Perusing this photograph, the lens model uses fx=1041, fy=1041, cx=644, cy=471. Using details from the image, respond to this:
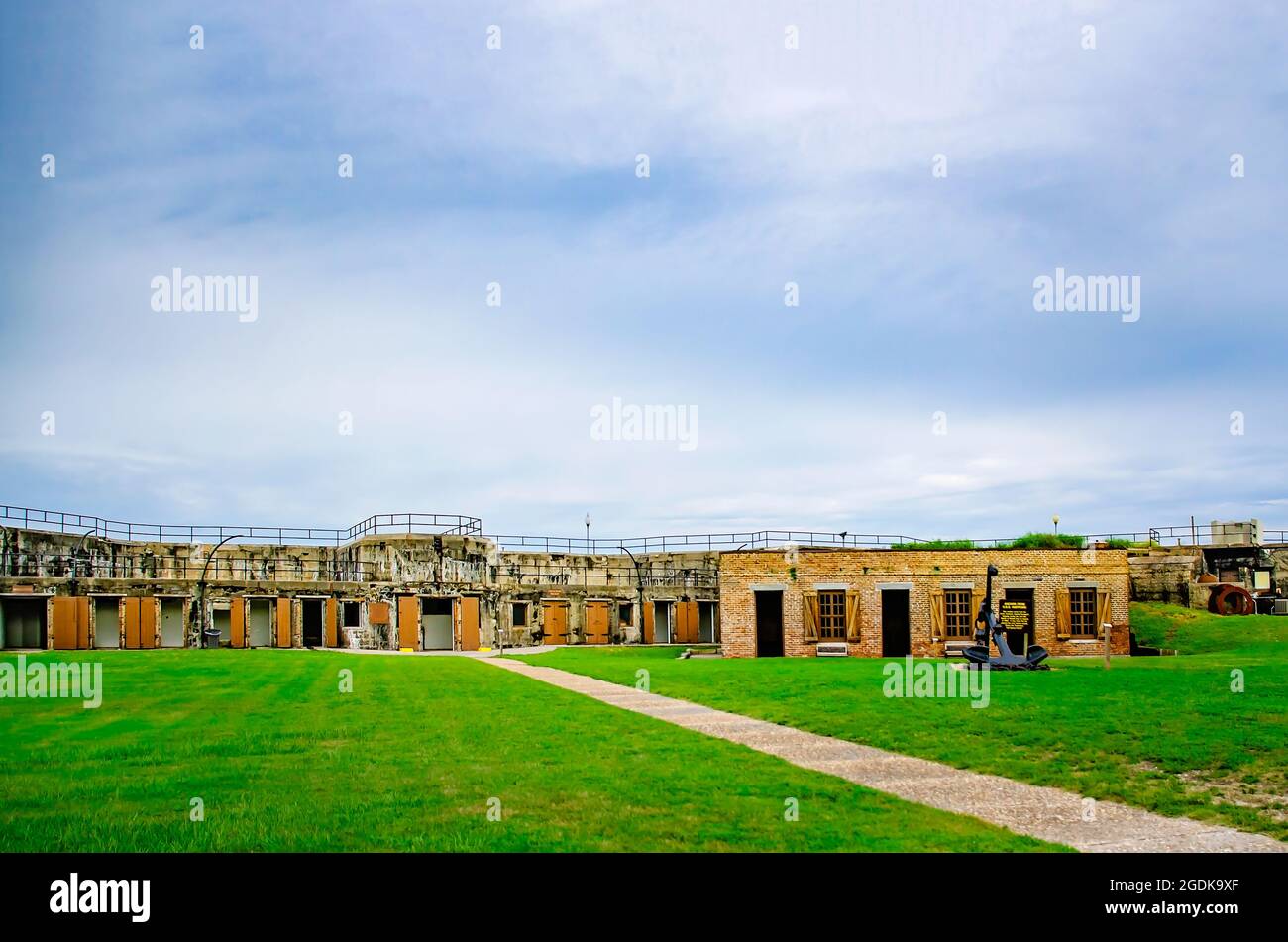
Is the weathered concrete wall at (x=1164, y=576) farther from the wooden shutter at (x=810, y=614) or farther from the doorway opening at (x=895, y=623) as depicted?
the wooden shutter at (x=810, y=614)

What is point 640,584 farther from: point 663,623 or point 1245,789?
point 1245,789

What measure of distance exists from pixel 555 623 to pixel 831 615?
1689 centimetres

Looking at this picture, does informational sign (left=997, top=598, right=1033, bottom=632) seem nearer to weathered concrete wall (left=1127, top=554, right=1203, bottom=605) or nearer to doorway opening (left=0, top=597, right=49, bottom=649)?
weathered concrete wall (left=1127, top=554, right=1203, bottom=605)

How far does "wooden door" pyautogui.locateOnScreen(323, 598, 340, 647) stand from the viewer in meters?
46.7

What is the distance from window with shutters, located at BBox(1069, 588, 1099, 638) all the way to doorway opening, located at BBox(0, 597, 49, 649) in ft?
129

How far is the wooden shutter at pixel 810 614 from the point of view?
38.8m

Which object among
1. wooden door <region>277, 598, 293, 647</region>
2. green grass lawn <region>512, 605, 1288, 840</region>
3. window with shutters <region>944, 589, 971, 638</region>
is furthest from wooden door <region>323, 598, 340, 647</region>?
window with shutters <region>944, 589, 971, 638</region>

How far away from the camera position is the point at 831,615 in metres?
39.0

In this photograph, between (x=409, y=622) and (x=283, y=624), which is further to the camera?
(x=409, y=622)

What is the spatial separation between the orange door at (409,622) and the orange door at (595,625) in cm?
851

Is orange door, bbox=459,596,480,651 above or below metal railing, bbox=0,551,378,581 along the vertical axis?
below

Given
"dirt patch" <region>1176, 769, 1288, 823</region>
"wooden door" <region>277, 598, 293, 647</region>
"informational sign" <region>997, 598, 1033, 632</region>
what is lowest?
"wooden door" <region>277, 598, 293, 647</region>

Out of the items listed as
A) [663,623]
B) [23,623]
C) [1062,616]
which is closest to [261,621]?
[23,623]
